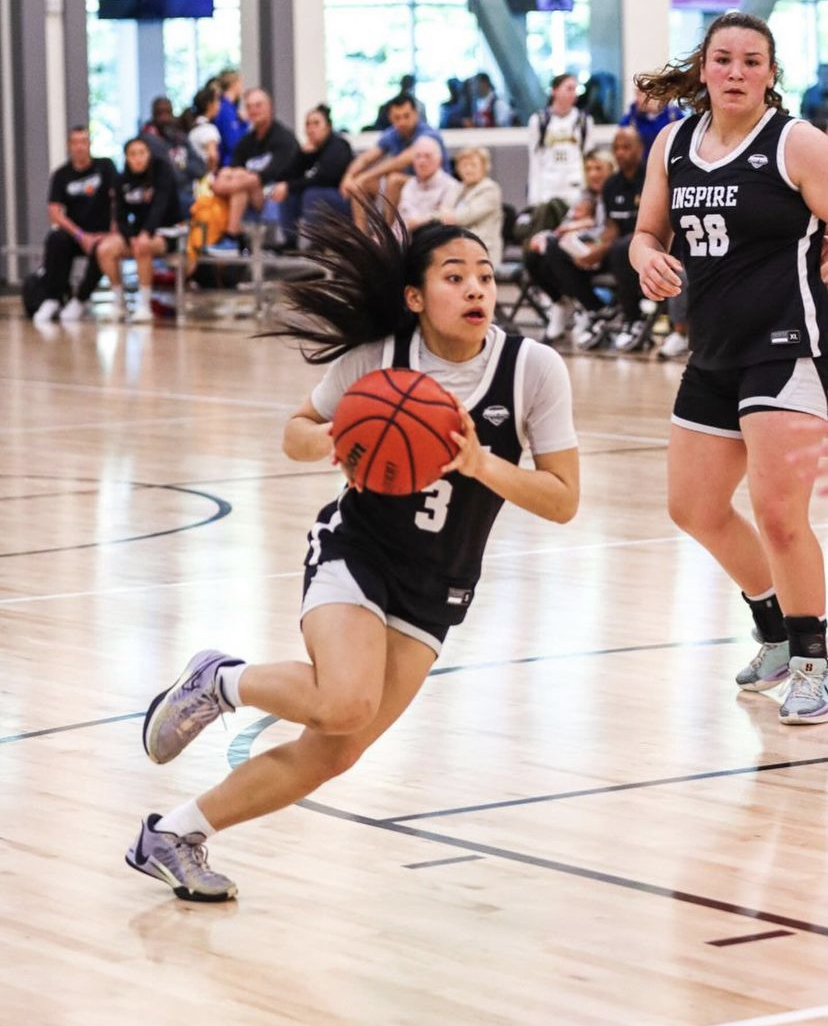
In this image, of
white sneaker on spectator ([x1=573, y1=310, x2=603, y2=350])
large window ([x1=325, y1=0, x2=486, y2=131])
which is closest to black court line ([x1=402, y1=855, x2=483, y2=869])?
white sneaker on spectator ([x1=573, y1=310, x2=603, y2=350])

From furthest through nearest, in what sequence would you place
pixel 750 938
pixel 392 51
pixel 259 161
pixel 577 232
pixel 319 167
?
1. pixel 392 51
2. pixel 259 161
3. pixel 319 167
4. pixel 577 232
5. pixel 750 938

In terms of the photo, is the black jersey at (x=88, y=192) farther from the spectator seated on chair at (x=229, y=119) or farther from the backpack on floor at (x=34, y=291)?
the spectator seated on chair at (x=229, y=119)

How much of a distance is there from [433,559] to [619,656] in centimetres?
215

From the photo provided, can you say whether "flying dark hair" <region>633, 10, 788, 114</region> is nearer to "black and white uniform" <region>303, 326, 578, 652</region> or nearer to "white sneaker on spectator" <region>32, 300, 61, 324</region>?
"black and white uniform" <region>303, 326, 578, 652</region>

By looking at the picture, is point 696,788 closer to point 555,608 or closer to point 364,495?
point 364,495

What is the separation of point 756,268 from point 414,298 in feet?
4.84

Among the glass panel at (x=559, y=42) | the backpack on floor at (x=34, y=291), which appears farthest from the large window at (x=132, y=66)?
the backpack on floor at (x=34, y=291)

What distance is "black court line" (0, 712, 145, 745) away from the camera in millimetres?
4977

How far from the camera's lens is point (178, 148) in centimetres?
2108

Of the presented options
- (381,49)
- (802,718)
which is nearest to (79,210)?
(381,49)

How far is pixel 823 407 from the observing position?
16.8 feet

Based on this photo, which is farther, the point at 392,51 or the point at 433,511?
the point at 392,51

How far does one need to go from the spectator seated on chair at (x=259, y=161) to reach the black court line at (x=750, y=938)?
14.7m

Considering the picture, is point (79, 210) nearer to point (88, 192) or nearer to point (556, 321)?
point (88, 192)
